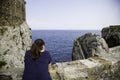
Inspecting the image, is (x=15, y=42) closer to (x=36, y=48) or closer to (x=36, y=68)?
(x=36, y=68)

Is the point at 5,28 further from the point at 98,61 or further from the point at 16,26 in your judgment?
the point at 98,61

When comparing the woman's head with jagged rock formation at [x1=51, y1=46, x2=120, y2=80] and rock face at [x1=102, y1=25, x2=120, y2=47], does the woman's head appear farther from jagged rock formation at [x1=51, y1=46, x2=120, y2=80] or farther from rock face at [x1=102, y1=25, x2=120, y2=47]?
rock face at [x1=102, y1=25, x2=120, y2=47]

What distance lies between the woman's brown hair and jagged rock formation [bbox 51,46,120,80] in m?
2.74

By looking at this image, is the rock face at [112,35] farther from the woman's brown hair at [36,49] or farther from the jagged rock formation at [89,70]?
the woman's brown hair at [36,49]

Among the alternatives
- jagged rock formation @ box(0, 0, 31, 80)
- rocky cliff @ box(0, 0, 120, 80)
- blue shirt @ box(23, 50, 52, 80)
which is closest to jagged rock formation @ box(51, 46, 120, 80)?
rocky cliff @ box(0, 0, 120, 80)

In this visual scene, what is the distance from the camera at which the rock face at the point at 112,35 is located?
1073 inches

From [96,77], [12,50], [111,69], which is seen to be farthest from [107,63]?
[12,50]

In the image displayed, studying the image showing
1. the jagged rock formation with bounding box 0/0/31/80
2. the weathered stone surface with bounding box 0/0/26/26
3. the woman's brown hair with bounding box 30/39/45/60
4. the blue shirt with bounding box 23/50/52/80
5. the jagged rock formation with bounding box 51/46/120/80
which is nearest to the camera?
the woman's brown hair with bounding box 30/39/45/60

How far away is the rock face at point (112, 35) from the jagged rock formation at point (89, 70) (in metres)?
16.9

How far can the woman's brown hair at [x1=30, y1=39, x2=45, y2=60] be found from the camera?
Result: 5.89 m

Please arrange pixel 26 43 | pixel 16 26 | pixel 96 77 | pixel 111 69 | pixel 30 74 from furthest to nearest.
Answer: pixel 26 43, pixel 16 26, pixel 111 69, pixel 96 77, pixel 30 74

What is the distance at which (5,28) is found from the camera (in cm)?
2147

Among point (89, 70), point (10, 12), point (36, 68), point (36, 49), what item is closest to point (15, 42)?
point (10, 12)

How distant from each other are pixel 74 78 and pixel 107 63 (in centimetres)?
241
